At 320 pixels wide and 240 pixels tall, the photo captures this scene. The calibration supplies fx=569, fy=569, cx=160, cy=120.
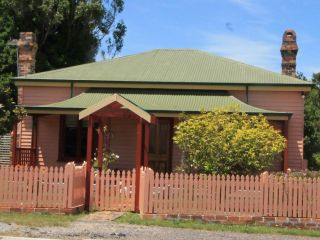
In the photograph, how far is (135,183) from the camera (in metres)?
13.7

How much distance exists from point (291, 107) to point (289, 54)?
11.3ft

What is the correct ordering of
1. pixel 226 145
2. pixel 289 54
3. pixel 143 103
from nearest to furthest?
1. pixel 226 145
2. pixel 143 103
3. pixel 289 54

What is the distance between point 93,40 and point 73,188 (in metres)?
26.1

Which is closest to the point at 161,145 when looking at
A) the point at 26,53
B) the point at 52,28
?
the point at 26,53

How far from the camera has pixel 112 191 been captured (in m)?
13.7

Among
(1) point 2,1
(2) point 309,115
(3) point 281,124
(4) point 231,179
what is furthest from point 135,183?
(1) point 2,1

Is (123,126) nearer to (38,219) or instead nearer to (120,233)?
(38,219)

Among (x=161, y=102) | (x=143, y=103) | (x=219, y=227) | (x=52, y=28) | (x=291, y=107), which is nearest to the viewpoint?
(x=219, y=227)

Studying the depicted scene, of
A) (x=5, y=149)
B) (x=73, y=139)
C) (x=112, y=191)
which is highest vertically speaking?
(x=73, y=139)

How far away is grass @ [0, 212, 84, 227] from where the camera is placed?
11.8m

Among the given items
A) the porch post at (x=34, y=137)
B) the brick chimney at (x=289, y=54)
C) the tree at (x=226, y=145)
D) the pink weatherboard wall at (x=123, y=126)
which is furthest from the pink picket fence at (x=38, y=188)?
the brick chimney at (x=289, y=54)

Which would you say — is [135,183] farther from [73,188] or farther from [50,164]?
[50,164]

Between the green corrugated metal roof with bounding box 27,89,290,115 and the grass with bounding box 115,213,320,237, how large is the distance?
604 centimetres

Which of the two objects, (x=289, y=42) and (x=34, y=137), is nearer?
(x=34, y=137)
